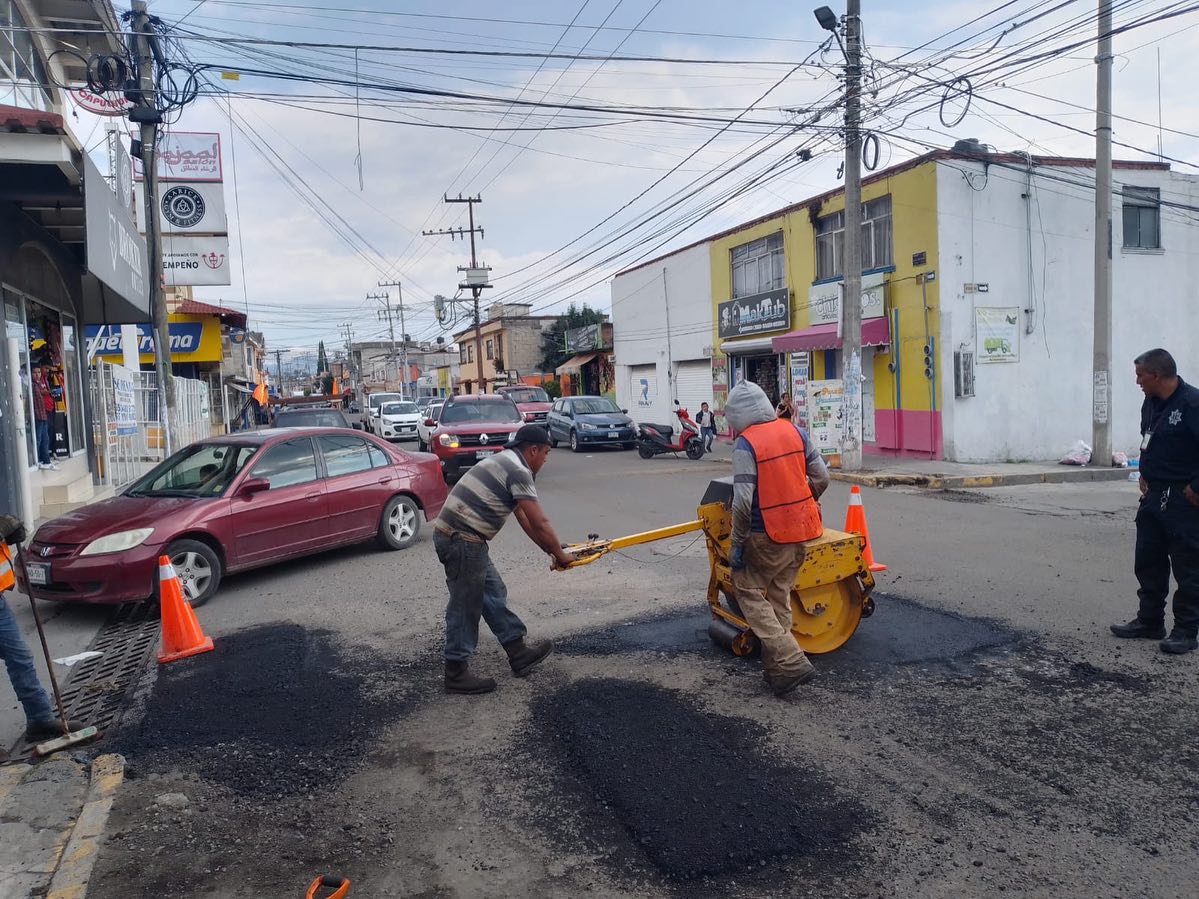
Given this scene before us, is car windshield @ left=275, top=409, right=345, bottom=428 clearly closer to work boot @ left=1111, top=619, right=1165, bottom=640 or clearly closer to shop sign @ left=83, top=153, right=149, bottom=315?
shop sign @ left=83, top=153, right=149, bottom=315

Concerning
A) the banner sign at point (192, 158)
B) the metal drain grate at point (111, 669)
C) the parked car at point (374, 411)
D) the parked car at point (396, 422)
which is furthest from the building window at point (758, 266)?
the metal drain grate at point (111, 669)

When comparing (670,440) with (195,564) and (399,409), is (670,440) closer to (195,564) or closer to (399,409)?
(195,564)

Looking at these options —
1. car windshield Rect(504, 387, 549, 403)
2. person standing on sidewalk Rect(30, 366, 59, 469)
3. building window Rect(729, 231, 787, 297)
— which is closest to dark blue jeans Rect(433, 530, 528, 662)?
person standing on sidewalk Rect(30, 366, 59, 469)

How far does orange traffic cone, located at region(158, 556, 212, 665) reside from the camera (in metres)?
6.27

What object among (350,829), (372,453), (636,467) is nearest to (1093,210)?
(636,467)

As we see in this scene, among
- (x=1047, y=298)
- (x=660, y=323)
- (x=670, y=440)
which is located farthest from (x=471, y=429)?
(x=660, y=323)

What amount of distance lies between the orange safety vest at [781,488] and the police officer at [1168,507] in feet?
7.86

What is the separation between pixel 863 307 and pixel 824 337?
1.20m

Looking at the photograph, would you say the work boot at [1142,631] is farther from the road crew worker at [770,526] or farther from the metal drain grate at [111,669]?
the metal drain grate at [111,669]

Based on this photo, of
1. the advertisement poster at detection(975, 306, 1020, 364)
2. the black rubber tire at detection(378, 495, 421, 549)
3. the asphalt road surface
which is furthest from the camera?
the advertisement poster at detection(975, 306, 1020, 364)

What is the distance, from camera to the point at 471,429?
52.9ft

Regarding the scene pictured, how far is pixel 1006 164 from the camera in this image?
1847cm

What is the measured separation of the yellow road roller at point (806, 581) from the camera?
5.48 metres

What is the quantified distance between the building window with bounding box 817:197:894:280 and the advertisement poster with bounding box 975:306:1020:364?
2444 millimetres
